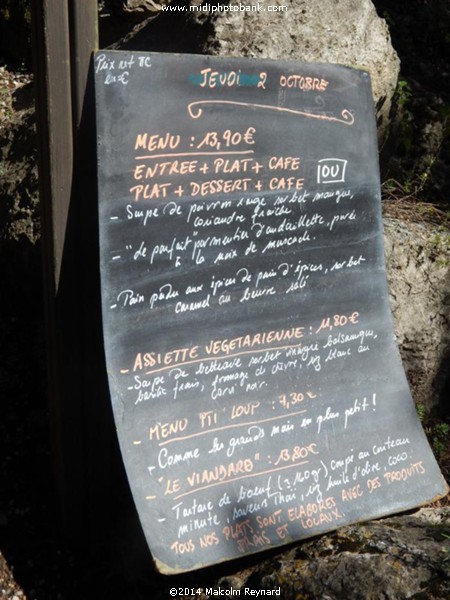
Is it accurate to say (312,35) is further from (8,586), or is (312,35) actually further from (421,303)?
(8,586)

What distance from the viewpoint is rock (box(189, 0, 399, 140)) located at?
3445 mm

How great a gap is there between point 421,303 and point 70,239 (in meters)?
1.89

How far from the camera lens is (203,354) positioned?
112 inches

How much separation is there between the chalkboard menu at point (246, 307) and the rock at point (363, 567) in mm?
83

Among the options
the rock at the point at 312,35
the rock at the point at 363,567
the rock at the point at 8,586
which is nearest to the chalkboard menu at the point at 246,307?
the rock at the point at 363,567

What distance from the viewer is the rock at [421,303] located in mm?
3840

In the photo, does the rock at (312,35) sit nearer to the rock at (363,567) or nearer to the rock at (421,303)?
the rock at (421,303)

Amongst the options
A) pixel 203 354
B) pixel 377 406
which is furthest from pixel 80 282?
pixel 377 406

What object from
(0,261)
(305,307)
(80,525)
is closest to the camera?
(305,307)

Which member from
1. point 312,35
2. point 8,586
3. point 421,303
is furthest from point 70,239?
point 421,303

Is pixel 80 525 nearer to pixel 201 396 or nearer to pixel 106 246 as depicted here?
pixel 201 396

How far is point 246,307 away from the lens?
115 inches

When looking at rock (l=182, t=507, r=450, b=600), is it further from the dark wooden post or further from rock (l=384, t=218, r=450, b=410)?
A: rock (l=384, t=218, r=450, b=410)

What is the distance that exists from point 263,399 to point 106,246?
84cm
